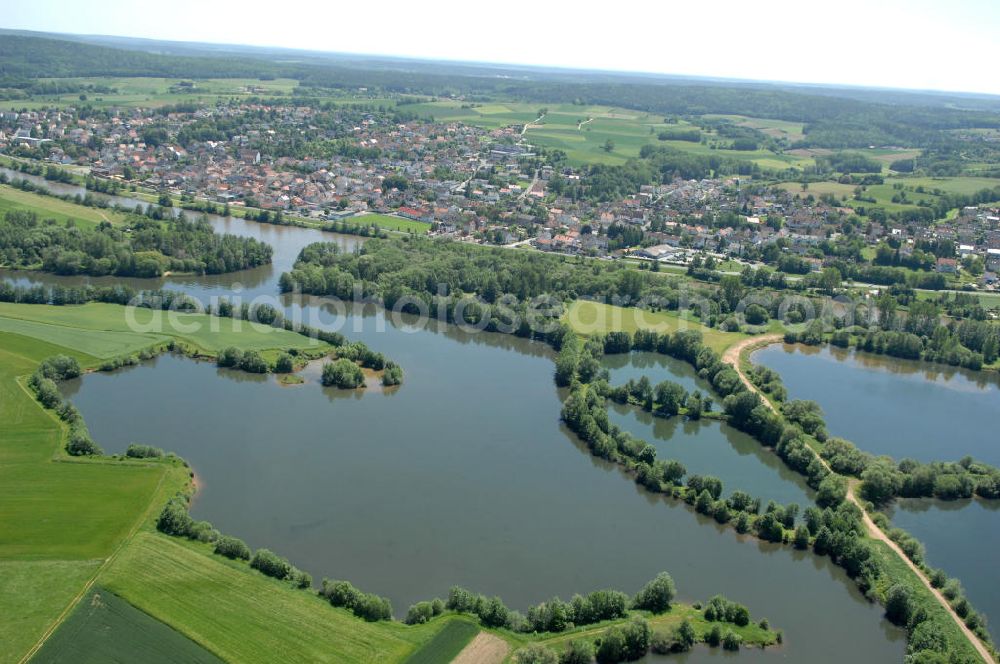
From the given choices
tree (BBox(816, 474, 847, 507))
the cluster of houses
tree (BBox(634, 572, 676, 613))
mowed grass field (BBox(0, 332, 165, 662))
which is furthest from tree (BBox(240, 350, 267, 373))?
the cluster of houses

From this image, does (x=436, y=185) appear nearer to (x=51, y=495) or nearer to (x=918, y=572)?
(x=51, y=495)

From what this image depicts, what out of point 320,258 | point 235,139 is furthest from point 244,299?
point 235,139

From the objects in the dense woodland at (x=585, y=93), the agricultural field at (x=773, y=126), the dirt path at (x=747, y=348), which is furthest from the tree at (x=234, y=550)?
the agricultural field at (x=773, y=126)

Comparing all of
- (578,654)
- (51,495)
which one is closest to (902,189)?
(578,654)

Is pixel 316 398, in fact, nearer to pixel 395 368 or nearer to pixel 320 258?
pixel 395 368

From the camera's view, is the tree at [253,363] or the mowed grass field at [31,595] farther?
the tree at [253,363]

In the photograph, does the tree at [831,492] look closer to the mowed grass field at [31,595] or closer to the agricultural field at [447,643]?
the agricultural field at [447,643]
